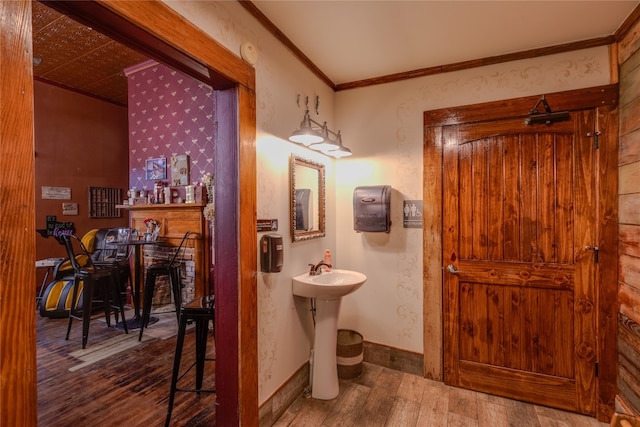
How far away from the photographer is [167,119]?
3873 millimetres

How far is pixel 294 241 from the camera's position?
88.2 inches

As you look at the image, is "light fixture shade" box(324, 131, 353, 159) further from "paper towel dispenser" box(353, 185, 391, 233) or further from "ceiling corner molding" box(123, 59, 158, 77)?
"ceiling corner molding" box(123, 59, 158, 77)

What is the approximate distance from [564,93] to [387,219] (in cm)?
151

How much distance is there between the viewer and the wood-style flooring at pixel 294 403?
6.60 feet

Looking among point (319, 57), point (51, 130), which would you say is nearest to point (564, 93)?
point (319, 57)

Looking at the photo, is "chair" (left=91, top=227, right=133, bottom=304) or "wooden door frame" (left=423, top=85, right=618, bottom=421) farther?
"chair" (left=91, top=227, right=133, bottom=304)

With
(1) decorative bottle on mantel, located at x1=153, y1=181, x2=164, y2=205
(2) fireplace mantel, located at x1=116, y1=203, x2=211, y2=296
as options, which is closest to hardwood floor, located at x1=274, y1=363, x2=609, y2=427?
(2) fireplace mantel, located at x1=116, y1=203, x2=211, y2=296

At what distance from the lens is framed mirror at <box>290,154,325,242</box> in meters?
2.23

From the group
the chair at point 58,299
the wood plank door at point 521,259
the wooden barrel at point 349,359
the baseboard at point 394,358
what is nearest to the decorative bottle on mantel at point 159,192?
the chair at point 58,299

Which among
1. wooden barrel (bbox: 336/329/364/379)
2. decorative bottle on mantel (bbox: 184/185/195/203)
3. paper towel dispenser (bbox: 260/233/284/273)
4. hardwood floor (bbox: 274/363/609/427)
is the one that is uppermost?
decorative bottle on mantel (bbox: 184/185/195/203)

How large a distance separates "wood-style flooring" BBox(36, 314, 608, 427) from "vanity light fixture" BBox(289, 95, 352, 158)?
73.7 inches

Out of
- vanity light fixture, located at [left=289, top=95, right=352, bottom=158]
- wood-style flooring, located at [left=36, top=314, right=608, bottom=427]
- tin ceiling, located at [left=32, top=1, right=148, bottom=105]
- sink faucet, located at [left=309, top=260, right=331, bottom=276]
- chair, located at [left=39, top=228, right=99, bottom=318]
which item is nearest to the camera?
wood-style flooring, located at [left=36, top=314, right=608, bottom=427]

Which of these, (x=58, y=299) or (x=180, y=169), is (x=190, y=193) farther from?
(x=58, y=299)

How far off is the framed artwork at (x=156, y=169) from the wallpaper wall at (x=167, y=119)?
3 centimetres
